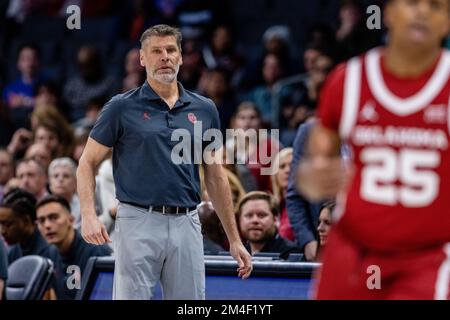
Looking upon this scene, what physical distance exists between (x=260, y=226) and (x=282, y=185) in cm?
94

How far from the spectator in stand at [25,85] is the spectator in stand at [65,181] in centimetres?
303

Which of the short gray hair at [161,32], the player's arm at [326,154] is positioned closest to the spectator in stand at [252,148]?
the short gray hair at [161,32]

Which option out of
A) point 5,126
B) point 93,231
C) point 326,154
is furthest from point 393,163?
point 5,126

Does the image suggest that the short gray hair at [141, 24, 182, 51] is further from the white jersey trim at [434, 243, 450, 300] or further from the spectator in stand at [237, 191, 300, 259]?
the white jersey trim at [434, 243, 450, 300]

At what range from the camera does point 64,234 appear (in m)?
9.31

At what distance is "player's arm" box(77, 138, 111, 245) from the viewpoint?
21.2 ft

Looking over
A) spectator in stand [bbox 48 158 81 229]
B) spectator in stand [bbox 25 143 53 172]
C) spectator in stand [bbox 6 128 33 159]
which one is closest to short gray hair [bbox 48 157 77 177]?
spectator in stand [bbox 48 158 81 229]

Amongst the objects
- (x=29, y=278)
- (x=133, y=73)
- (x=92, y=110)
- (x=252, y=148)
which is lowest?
(x=29, y=278)

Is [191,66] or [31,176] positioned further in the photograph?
[191,66]

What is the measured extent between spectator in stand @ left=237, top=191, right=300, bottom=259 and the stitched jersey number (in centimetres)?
377

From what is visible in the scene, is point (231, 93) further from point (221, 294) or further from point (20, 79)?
point (221, 294)

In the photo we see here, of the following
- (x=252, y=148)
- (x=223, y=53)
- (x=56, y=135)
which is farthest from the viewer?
(x=223, y=53)

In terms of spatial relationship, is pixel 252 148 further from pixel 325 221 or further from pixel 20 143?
pixel 20 143

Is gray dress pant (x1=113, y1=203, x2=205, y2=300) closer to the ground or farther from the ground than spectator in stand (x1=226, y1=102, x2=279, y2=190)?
closer to the ground
